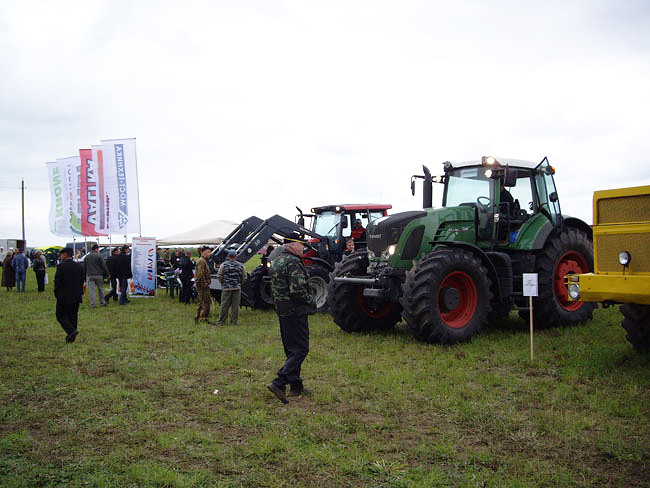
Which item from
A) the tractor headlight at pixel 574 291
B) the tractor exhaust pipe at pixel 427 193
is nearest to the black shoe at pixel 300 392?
the tractor headlight at pixel 574 291

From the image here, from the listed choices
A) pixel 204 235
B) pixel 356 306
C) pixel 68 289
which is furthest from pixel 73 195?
pixel 356 306

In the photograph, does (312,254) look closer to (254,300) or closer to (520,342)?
(254,300)

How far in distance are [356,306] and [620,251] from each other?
4.51 m

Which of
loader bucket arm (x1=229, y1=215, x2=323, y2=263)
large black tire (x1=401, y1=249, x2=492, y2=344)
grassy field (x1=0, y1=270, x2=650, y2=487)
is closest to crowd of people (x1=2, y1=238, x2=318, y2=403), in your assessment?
loader bucket arm (x1=229, y1=215, x2=323, y2=263)

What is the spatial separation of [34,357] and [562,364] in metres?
7.57

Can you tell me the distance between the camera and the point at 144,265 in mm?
17047

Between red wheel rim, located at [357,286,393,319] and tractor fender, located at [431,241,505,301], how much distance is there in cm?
155

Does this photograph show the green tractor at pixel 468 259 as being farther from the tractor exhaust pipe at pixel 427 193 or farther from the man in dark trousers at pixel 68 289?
the man in dark trousers at pixel 68 289

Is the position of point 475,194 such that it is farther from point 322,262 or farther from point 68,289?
point 68,289

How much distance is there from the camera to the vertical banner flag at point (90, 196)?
19750 mm

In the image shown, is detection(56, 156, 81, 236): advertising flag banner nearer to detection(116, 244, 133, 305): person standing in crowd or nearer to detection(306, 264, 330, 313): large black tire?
detection(116, 244, 133, 305): person standing in crowd

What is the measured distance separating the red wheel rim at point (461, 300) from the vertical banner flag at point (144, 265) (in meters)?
10.6

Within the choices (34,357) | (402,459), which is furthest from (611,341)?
(34,357)

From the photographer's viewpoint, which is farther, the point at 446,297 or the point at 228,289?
the point at 228,289
